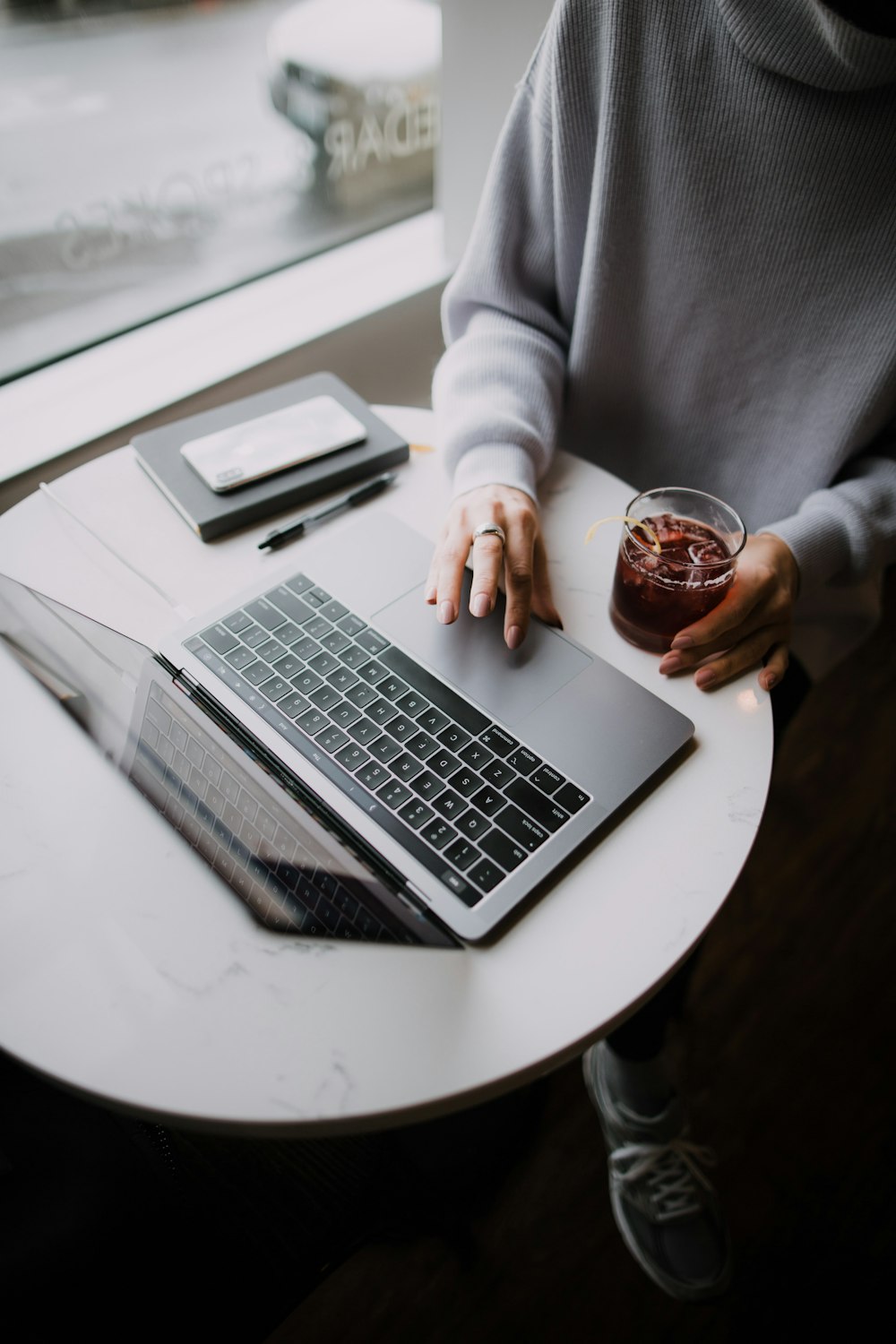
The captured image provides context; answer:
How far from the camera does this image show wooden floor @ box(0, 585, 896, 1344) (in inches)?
24.4

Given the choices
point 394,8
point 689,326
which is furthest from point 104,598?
point 394,8

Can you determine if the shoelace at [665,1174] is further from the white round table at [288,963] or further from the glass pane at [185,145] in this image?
the glass pane at [185,145]

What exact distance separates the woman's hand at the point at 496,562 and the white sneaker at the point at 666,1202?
2.14 ft

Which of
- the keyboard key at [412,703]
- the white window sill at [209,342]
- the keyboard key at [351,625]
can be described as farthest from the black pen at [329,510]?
the white window sill at [209,342]

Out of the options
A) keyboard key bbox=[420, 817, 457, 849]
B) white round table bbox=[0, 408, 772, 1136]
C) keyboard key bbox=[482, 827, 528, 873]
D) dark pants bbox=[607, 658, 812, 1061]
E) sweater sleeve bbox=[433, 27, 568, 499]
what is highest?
sweater sleeve bbox=[433, 27, 568, 499]

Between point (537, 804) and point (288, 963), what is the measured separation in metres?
0.20

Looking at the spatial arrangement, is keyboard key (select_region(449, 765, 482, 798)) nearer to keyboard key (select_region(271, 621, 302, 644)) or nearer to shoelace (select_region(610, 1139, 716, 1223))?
keyboard key (select_region(271, 621, 302, 644))

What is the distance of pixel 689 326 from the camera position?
2.78 feet

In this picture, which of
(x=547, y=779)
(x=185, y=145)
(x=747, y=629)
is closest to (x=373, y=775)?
(x=547, y=779)

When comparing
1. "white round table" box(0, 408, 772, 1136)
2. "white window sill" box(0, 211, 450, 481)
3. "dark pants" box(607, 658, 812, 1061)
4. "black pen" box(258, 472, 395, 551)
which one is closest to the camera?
"white round table" box(0, 408, 772, 1136)

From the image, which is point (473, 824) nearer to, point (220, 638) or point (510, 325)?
point (220, 638)

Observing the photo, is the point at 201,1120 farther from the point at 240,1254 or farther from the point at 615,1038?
the point at 615,1038

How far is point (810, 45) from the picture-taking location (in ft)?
2.18

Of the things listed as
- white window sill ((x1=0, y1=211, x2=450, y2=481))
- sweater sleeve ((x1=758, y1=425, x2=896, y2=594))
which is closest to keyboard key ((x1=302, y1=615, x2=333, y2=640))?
sweater sleeve ((x1=758, y1=425, x2=896, y2=594))
